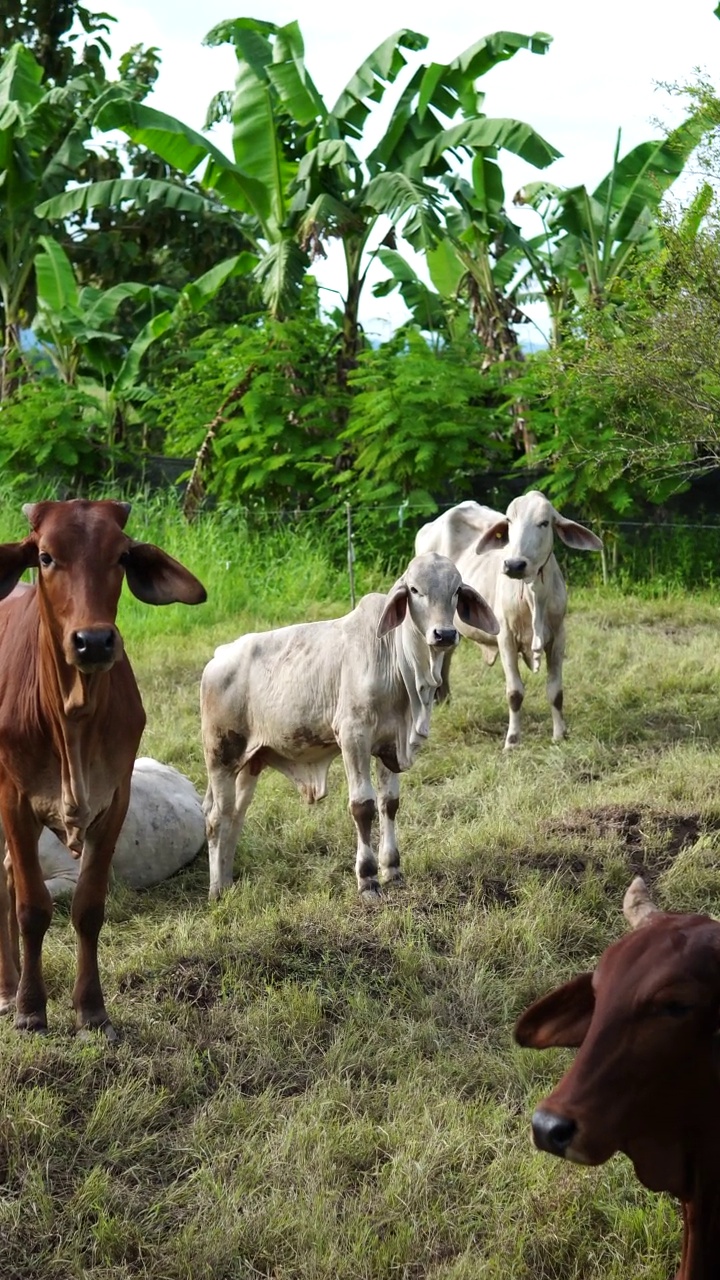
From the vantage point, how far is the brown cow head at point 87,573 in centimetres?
381

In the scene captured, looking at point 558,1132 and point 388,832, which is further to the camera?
point 388,832

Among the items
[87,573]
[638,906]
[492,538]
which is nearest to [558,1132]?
A: [638,906]

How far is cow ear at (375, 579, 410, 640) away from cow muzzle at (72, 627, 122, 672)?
185 centimetres

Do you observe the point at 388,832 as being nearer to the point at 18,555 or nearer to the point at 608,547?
the point at 18,555

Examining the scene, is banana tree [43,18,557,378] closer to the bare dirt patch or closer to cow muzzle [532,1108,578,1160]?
the bare dirt patch

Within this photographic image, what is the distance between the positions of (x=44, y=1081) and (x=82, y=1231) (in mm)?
695

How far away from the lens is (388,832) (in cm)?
573

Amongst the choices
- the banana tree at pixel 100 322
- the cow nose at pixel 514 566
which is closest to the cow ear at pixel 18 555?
the cow nose at pixel 514 566

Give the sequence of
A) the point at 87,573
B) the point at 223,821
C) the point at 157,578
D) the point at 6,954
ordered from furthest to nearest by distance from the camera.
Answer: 1. the point at 223,821
2. the point at 6,954
3. the point at 157,578
4. the point at 87,573

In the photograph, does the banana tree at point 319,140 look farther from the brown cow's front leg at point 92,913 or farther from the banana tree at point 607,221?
the brown cow's front leg at point 92,913

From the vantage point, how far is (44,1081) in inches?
157

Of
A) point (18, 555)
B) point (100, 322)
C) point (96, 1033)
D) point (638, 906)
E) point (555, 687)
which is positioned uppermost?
point (100, 322)

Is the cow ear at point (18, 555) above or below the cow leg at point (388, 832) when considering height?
above

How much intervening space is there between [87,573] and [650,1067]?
2.25 meters
